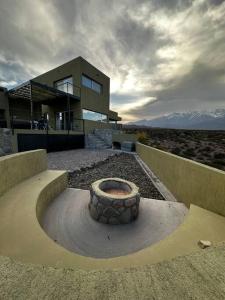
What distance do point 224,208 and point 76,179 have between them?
195 inches

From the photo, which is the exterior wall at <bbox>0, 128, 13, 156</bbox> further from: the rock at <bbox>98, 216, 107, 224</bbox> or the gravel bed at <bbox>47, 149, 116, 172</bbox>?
the rock at <bbox>98, 216, 107, 224</bbox>

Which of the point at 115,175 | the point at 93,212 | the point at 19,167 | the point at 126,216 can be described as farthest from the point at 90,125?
the point at 126,216

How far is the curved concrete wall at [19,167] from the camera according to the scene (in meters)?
3.45

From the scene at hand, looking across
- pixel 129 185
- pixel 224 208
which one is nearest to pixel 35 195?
pixel 129 185

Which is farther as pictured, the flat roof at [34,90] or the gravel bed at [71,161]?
the flat roof at [34,90]

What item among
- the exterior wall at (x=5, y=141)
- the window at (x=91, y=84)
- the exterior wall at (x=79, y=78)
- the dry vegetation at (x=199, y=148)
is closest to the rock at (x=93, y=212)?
the exterior wall at (x=5, y=141)

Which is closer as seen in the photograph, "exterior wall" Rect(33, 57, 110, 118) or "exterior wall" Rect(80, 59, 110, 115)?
"exterior wall" Rect(33, 57, 110, 118)

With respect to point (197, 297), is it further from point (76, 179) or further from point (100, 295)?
point (76, 179)

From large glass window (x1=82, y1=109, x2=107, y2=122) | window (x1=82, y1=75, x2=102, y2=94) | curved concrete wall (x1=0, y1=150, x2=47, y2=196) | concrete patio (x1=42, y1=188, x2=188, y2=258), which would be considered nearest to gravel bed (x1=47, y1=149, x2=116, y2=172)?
curved concrete wall (x1=0, y1=150, x2=47, y2=196)

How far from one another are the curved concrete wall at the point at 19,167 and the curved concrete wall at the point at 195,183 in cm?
456

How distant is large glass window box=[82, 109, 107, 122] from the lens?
54.8 ft

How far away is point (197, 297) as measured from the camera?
0.90m

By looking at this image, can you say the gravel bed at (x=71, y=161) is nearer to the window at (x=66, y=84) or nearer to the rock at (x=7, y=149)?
the rock at (x=7, y=149)

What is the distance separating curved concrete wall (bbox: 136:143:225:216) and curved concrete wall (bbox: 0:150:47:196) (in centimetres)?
456
